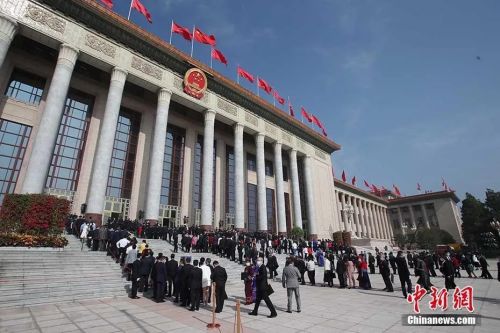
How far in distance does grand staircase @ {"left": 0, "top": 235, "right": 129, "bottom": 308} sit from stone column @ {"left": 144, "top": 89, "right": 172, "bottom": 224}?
8738mm

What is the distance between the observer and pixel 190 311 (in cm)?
762

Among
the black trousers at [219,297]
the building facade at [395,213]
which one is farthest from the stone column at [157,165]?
the building facade at [395,213]

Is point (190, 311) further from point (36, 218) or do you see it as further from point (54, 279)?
point (36, 218)

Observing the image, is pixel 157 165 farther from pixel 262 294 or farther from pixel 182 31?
pixel 262 294

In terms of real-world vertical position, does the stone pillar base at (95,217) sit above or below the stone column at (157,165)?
below

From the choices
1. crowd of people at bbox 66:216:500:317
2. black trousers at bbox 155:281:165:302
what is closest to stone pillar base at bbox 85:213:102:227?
crowd of people at bbox 66:216:500:317

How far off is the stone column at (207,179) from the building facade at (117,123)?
94 mm

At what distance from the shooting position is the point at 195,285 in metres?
7.76

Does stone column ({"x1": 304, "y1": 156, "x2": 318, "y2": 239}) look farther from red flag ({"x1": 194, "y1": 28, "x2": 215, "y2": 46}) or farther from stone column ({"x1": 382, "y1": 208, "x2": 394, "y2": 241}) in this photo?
stone column ({"x1": 382, "y1": 208, "x2": 394, "y2": 241})

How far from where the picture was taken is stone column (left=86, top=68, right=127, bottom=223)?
17997mm

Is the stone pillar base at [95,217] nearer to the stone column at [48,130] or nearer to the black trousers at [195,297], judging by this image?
the stone column at [48,130]

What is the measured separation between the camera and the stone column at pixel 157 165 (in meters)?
20.5

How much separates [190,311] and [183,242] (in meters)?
8.72

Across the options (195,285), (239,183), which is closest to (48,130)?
(195,285)
